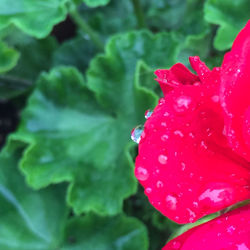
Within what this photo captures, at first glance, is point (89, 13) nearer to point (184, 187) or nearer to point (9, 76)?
point (9, 76)

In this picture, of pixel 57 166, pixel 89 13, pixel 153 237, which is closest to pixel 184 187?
A: pixel 57 166

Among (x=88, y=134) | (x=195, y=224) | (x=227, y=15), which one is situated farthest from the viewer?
(x=88, y=134)

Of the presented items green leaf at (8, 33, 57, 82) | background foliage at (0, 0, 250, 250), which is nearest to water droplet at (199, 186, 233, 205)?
background foliage at (0, 0, 250, 250)

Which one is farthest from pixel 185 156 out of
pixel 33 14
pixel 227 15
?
pixel 33 14

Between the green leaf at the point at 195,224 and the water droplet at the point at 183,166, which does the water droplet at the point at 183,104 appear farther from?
the green leaf at the point at 195,224

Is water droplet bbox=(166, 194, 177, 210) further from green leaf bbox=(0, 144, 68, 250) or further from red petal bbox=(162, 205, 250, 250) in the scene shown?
green leaf bbox=(0, 144, 68, 250)

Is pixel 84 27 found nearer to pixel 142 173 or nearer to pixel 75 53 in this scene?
pixel 75 53
